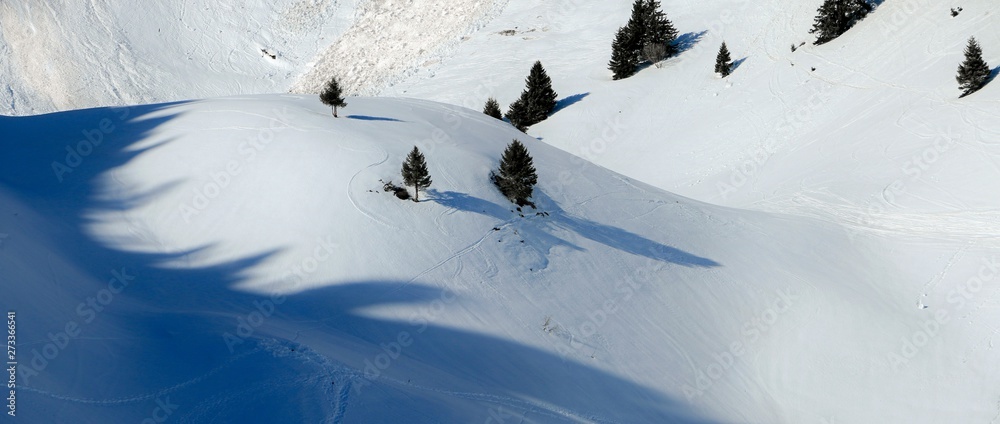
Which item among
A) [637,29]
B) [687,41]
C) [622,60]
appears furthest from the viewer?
[687,41]

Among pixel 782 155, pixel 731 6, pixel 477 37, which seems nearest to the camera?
pixel 782 155

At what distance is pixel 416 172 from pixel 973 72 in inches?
926

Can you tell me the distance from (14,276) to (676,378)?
45.2 feet

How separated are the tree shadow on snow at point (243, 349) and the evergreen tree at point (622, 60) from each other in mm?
24524

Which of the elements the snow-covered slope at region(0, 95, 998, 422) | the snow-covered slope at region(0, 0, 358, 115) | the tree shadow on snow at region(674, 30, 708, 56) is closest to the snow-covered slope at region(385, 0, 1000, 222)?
the tree shadow on snow at region(674, 30, 708, 56)

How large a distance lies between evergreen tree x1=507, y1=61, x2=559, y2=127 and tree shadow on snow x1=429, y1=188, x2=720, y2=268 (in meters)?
18.8

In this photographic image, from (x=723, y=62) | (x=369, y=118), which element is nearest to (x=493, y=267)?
(x=369, y=118)

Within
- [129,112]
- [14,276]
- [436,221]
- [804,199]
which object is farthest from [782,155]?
[14,276]

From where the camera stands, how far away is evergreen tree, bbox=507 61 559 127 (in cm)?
3834

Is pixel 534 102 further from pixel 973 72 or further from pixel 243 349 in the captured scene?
pixel 243 349

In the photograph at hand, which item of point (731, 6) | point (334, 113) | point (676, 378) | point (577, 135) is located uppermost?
point (731, 6)

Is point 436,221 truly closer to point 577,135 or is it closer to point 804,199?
point 804,199

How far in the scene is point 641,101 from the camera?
38.4 m

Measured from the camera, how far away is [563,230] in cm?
1912
